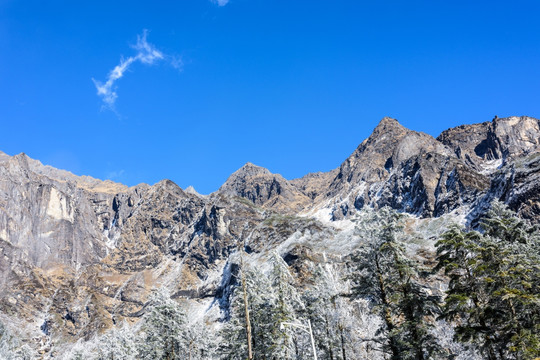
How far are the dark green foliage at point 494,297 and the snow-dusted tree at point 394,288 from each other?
1573mm

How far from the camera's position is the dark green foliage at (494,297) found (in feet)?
75.7

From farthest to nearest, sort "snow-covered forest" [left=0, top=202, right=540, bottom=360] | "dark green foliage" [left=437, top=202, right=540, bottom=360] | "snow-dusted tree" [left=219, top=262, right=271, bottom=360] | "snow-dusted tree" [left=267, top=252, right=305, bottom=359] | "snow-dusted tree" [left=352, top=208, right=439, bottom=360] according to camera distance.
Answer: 1. "snow-dusted tree" [left=219, top=262, right=271, bottom=360]
2. "snow-dusted tree" [left=267, top=252, right=305, bottom=359]
3. "snow-dusted tree" [left=352, top=208, right=439, bottom=360]
4. "snow-covered forest" [left=0, top=202, right=540, bottom=360]
5. "dark green foliage" [left=437, top=202, right=540, bottom=360]

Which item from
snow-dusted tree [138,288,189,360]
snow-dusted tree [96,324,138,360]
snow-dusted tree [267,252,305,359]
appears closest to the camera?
snow-dusted tree [267,252,305,359]

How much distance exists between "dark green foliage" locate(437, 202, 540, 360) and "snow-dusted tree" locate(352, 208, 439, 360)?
157 centimetres

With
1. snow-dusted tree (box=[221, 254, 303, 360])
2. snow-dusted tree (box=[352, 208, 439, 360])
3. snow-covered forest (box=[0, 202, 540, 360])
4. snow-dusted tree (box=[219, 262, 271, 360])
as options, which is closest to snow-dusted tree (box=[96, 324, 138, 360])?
snow-dusted tree (box=[219, 262, 271, 360])

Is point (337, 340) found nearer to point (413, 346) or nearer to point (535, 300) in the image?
point (413, 346)

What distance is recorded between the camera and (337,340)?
38.2 m

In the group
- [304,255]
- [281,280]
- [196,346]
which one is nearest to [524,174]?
[304,255]

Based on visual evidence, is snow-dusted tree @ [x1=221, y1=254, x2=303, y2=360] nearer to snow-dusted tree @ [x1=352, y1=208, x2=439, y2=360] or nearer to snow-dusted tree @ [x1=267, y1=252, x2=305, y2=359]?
snow-dusted tree @ [x1=267, y1=252, x2=305, y2=359]

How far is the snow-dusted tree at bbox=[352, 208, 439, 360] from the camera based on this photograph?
2492 cm

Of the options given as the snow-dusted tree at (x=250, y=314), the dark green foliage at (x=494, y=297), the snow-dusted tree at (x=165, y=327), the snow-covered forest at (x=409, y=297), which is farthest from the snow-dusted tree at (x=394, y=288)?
the snow-dusted tree at (x=165, y=327)

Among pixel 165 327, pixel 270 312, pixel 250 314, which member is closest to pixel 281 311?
pixel 270 312

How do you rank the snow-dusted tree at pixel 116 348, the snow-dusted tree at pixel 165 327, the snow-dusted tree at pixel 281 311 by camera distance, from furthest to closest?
the snow-dusted tree at pixel 116 348, the snow-dusted tree at pixel 165 327, the snow-dusted tree at pixel 281 311

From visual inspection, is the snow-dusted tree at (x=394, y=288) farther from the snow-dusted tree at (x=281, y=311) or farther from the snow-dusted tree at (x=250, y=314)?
the snow-dusted tree at (x=250, y=314)
